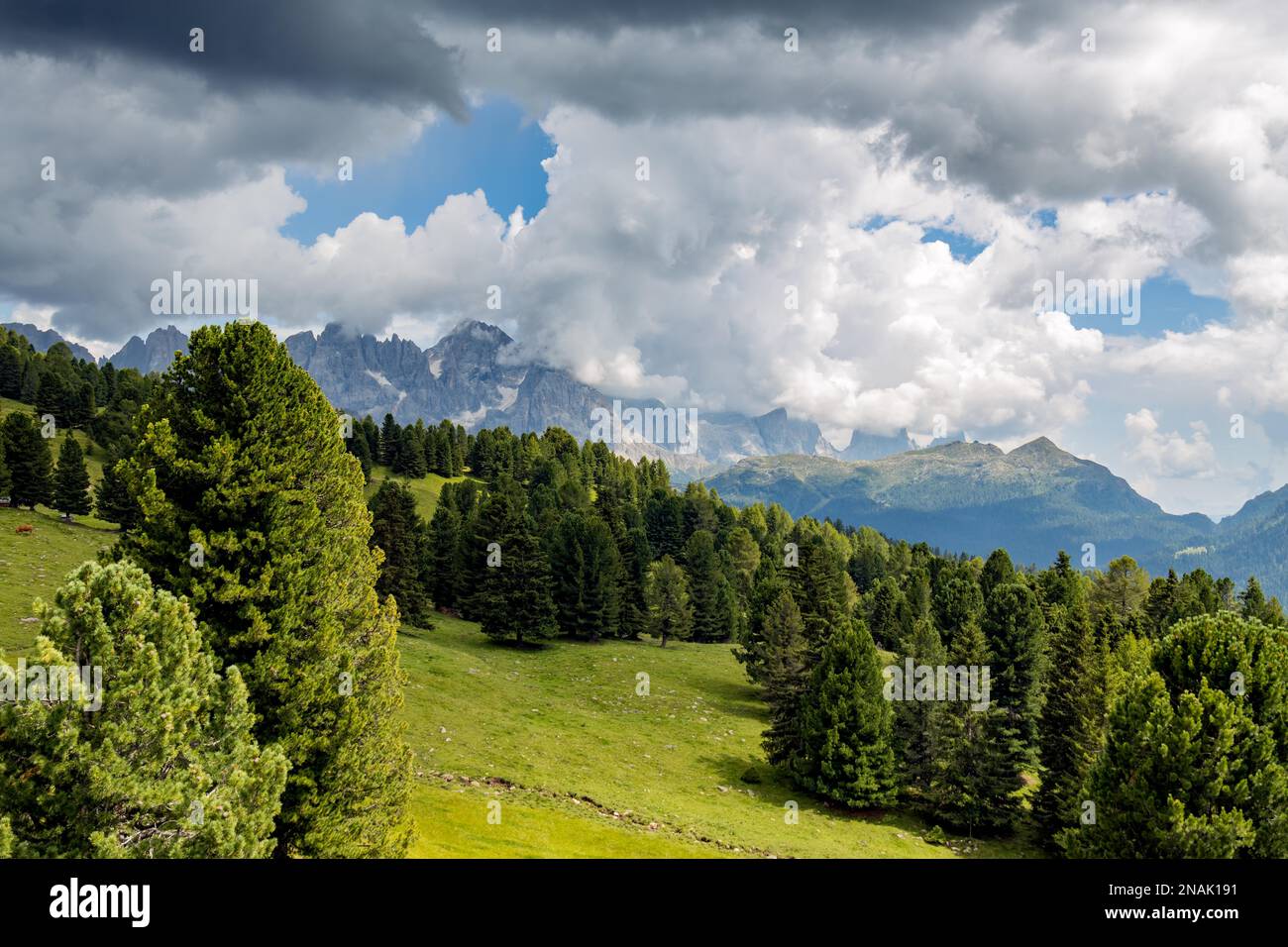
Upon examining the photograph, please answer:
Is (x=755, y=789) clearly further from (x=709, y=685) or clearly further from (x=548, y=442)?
(x=548, y=442)

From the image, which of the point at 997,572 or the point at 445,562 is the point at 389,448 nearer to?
the point at 445,562

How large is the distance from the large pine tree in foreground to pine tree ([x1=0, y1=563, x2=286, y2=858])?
4.43 meters

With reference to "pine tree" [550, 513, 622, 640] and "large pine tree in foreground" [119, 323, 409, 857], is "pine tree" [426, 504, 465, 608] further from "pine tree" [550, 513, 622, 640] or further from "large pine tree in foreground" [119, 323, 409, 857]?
"large pine tree in foreground" [119, 323, 409, 857]

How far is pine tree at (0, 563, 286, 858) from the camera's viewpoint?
1425 cm

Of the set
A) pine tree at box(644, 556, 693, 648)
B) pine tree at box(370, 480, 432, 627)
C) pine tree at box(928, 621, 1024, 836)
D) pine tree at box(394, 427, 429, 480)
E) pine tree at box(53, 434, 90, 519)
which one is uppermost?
pine tree at box(394, 427, 429, 480)

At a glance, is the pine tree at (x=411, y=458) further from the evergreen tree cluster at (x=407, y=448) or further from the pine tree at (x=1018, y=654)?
the pine tree at (x=1018, y=654)

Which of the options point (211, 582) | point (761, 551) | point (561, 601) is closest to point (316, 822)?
point (211, 582)

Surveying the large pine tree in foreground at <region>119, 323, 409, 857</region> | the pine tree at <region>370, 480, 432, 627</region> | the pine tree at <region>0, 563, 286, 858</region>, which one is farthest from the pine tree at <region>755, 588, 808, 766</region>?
the pine tree at <region>0, 563, 286, 858</region>

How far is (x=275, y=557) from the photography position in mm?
22781

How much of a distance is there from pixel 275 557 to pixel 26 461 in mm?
84610

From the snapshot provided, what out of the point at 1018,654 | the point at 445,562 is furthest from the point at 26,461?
the point at 1018,654

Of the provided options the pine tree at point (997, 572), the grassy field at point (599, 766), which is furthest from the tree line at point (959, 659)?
the grassy field at point (599, 766)

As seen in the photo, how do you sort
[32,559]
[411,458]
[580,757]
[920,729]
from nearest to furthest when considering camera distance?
[580,757] < [920,729] < [32,559] < [411,458]
